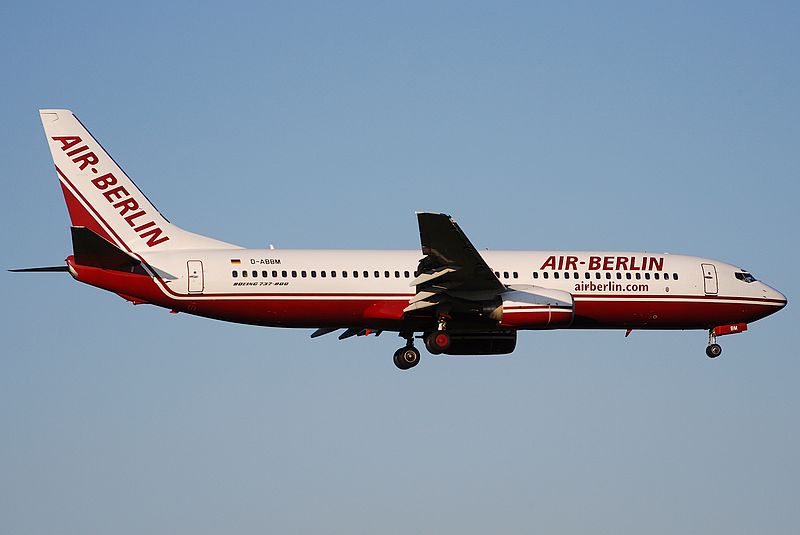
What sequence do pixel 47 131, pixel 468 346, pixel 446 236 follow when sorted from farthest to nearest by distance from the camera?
1. pixel 468 346
2. pixel 47 131
3. pixel 446 236

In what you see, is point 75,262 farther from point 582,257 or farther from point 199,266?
point 582,257

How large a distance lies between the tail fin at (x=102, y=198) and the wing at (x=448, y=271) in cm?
777

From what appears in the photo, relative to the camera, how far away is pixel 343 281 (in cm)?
4984

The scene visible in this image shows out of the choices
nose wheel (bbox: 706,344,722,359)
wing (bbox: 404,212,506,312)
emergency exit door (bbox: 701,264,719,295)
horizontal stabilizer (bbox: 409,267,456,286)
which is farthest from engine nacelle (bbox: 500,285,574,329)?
nose wheel (bbox: 706,344,722,359)

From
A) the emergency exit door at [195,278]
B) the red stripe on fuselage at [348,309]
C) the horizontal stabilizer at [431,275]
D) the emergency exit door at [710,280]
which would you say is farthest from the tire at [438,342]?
the emergency exit door at [710,280]

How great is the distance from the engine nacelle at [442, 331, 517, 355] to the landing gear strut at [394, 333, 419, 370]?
4.31 ft

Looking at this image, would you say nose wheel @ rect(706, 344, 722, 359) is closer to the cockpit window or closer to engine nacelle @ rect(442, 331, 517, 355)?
the cockpit window

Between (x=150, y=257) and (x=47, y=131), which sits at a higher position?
(x=47, y=131)

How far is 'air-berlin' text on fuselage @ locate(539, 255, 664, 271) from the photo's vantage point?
52969mm

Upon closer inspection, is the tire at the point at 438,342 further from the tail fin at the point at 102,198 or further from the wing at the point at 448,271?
the tail fin at the point at 102,198

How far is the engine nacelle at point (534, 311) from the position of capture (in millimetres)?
49625

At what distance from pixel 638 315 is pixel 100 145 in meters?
21.3

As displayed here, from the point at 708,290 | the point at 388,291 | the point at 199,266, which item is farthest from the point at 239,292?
the point at 708,290

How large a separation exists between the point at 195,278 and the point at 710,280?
20.7 metres
